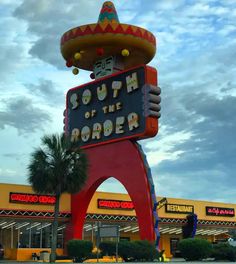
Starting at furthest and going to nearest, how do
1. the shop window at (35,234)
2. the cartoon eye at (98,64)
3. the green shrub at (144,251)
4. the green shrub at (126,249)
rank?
the shop window at (35,234)
the cartoon eye at (98,64)
the green shrub at (144,251)
the green shrub at (126,249)

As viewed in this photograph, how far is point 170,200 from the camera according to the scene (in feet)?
201

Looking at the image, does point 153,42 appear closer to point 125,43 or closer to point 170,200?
point 125,43

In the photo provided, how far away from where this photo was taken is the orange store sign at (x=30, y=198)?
46688mm

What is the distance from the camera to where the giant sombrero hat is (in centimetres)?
4241

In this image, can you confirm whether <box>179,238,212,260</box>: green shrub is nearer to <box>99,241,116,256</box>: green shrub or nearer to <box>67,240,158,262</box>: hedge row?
<box>67,240,158,262</box>: hedge row

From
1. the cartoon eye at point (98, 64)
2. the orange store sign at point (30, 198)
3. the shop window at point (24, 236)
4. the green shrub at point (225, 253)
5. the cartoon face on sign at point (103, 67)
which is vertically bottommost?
the green shrub at point (225, 253)

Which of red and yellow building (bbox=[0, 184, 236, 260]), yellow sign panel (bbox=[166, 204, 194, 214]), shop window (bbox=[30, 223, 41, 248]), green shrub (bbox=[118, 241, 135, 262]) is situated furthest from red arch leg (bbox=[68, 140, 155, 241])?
yellow sign panel (bbox=[166, 204, 194, 214])

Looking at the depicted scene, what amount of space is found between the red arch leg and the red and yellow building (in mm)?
1932

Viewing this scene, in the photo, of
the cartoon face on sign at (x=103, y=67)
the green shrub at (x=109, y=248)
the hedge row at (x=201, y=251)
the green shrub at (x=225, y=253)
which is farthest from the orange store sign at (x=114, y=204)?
the green shrub at (x=225, y=253)

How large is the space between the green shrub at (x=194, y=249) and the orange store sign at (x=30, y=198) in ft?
48.7

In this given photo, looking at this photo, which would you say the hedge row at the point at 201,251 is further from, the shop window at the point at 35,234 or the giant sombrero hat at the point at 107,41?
the shop window at the point at 35,234

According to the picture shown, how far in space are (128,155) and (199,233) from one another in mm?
32973

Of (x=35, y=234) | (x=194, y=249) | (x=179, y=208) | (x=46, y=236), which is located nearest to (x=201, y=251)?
(x=194, y=249)

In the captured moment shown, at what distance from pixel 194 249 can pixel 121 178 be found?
8.42m
